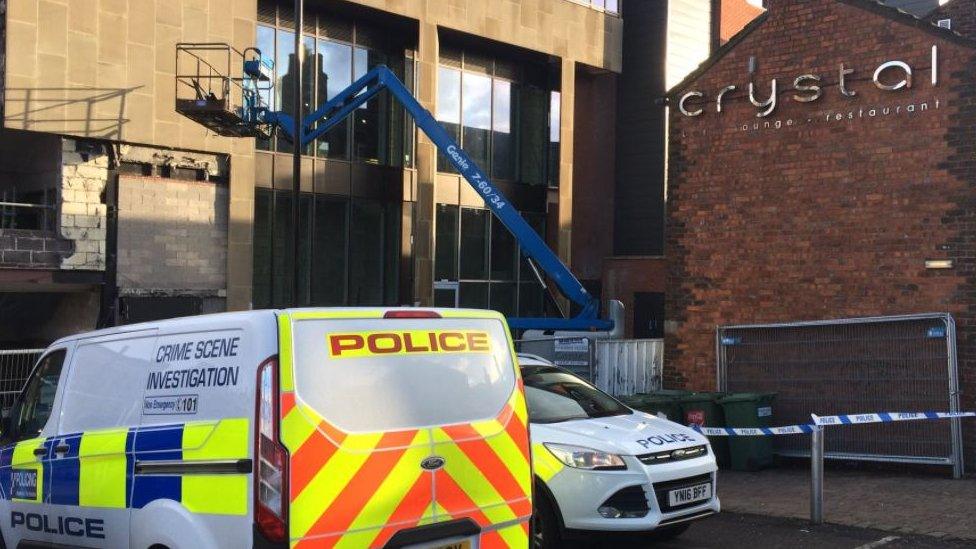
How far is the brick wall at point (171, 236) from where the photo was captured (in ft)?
68.3

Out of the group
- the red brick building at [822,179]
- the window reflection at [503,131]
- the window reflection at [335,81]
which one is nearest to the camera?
the red brick building at [822,179]

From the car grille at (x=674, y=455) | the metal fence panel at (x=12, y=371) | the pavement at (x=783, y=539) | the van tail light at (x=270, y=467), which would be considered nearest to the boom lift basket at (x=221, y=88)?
the metal fence panel at (x=12, y=371)

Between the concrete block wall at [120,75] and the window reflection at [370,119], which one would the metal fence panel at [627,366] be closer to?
the concrete block wall at [120,75]

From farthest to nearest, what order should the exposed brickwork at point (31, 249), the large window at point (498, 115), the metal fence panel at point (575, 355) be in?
the large window at point (498, 115) < the exposed brickwork at point (31, 249) < the metal fence panel at point (575, 355)

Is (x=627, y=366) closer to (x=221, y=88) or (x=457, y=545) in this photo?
(x=221, y=88)

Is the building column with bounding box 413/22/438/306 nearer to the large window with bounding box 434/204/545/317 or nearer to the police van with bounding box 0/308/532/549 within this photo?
the large window with bounding box 434/204/545/317

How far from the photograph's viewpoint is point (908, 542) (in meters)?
8.33

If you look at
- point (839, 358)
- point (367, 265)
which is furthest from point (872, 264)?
point (367, 265)

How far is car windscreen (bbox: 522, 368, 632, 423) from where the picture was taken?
27.9ft

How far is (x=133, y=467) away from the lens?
571cm

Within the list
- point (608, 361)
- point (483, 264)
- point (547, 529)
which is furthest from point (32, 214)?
point (547, 529)

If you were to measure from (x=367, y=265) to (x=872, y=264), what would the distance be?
16.4 metres

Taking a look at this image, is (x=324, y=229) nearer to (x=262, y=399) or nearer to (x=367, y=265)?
(x=367, y=265)

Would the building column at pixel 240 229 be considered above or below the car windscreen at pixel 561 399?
above
